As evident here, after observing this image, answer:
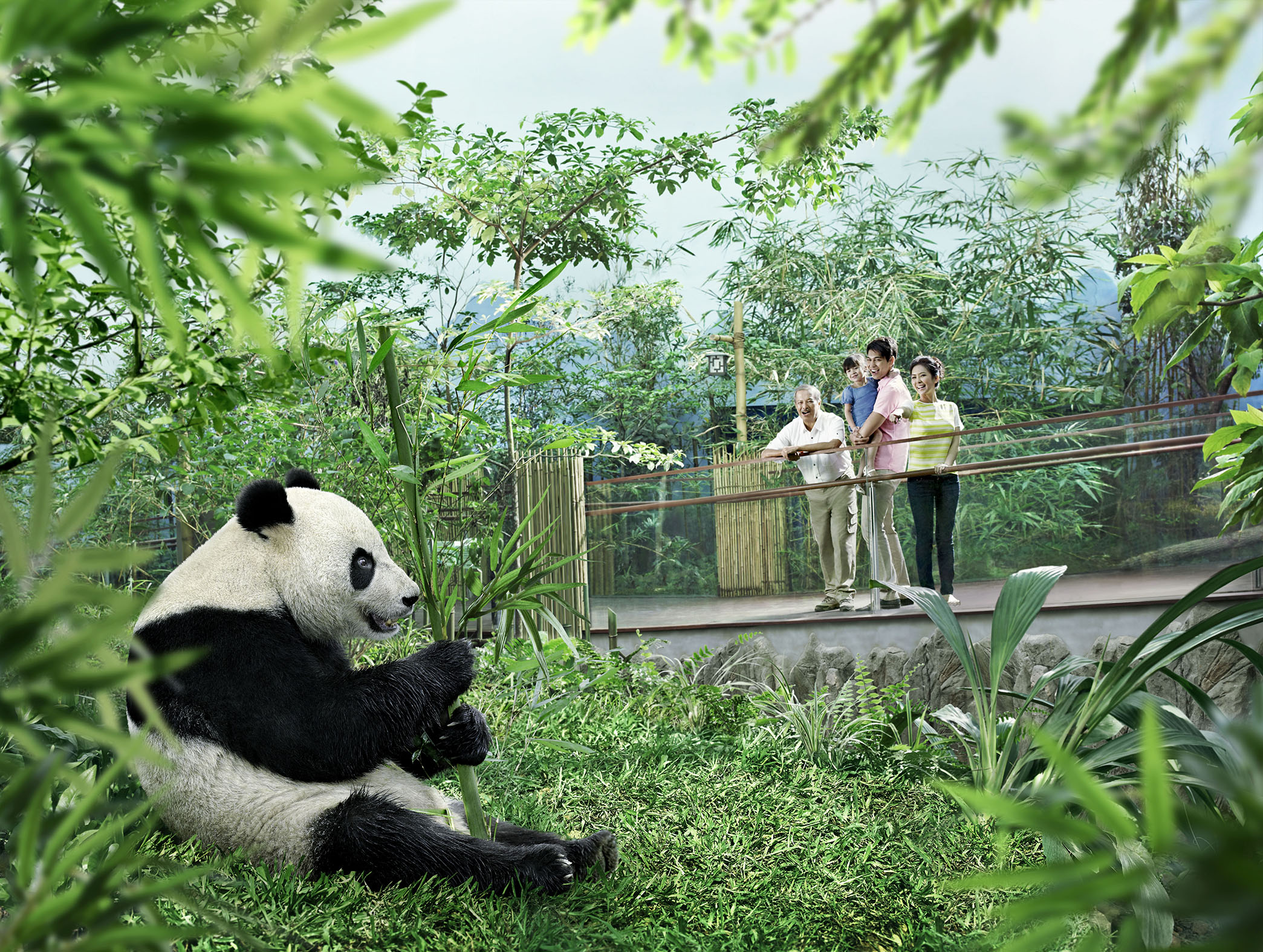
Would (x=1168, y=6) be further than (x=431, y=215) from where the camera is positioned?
No

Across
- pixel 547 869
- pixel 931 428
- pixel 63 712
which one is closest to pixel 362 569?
pixel 547 869

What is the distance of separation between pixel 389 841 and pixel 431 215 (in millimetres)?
8055

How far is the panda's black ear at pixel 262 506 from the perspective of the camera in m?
1.82

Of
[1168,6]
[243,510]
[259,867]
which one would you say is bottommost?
[259,867]

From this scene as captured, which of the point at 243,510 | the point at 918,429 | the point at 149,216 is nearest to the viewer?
the point at 149,216

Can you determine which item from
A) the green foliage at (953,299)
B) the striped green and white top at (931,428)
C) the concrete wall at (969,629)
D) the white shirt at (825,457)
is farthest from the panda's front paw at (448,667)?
the green foliage at (953,299)

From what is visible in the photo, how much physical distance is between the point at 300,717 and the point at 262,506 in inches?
17.2

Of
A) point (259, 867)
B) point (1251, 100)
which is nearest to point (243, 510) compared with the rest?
point (259, 867)

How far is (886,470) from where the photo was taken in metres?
5.79

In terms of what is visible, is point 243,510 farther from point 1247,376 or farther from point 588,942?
point 1247,376

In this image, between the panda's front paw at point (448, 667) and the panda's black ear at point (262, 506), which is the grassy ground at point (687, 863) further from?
the panda's black ear at point (262, 506)

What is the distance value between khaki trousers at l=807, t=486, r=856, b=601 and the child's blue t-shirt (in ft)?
1.69

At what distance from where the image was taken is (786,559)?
6484 mm

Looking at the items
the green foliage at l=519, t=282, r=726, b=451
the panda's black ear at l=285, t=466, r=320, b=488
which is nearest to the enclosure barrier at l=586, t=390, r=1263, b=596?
the panda's black ear at l=285, t=466, r=320, b=488
